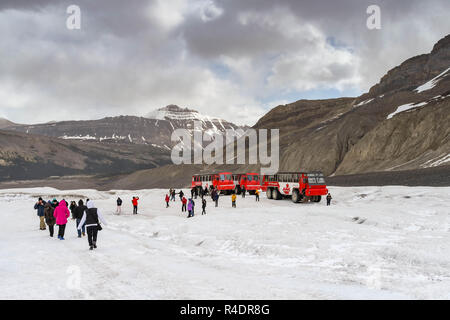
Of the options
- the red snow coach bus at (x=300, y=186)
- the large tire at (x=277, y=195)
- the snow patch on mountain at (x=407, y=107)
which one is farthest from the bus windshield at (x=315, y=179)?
the snow patch on mountain at (x=407, y=107)

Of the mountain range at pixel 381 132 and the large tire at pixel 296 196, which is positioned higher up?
the mountain range at pixel 381 132

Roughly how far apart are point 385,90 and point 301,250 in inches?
4509

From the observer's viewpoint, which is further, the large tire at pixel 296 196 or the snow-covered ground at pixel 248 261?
the large tire at pixel 296 196

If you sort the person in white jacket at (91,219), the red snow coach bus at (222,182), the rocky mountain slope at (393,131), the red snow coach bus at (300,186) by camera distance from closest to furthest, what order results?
the person in white jacket at (91,219), the red snow coach bus at (300,186), the red snow coach bus at (222,182), the rocky mountain slope at (393,131)

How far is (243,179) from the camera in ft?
161

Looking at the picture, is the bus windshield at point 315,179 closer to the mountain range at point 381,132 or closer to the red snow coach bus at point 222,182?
the red snow coach bus at point 222,182

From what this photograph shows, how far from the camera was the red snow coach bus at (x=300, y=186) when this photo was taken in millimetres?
35119

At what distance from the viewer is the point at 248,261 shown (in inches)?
502

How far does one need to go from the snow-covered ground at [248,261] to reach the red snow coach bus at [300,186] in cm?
1239

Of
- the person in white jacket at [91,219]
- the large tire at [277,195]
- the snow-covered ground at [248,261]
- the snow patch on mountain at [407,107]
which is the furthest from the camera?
the snow patch on mountain at [407,107]

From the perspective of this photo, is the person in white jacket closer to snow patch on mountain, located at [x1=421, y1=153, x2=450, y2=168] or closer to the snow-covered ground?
the snow-covered ground

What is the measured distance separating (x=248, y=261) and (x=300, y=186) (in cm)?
2396

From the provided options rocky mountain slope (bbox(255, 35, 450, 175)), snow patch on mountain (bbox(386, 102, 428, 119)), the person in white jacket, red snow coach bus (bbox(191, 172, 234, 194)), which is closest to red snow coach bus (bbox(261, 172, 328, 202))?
red snow coach bus (bbox(191, 172, 234, 194))
